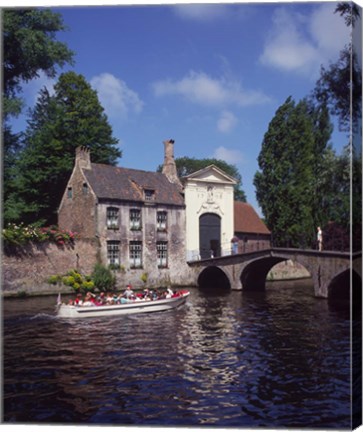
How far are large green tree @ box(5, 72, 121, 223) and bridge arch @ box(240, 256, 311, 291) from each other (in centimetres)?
1460

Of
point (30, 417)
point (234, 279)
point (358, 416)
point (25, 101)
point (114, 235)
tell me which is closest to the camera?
point (358, 416)

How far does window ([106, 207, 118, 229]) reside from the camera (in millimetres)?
13609

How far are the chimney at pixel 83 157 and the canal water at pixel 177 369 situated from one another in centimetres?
340

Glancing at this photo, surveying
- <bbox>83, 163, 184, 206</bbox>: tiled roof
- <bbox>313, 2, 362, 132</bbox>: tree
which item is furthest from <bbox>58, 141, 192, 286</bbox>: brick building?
<bbox>313, 2, 362, 132</bbox>: tree

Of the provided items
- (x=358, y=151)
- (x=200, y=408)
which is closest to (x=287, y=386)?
(x=200, y=408)

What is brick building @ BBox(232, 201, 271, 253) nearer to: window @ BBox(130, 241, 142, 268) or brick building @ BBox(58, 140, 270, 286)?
brick building @ BBox(58, 140, 270, 286)

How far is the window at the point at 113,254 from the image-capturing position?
34.5 ft

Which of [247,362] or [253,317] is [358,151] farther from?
[253,317]

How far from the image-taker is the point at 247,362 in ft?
33.4

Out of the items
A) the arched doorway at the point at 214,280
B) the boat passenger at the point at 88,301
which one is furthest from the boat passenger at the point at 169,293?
the boat passenger at the point at 88,301

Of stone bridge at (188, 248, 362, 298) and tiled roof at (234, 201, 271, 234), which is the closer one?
tiled roof at (234, 201, 271, 234)

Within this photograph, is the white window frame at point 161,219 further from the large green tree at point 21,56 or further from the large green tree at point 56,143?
the large green tree at point 21,56

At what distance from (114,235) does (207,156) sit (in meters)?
4.06

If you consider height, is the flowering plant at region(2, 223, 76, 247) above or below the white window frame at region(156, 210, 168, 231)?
below
